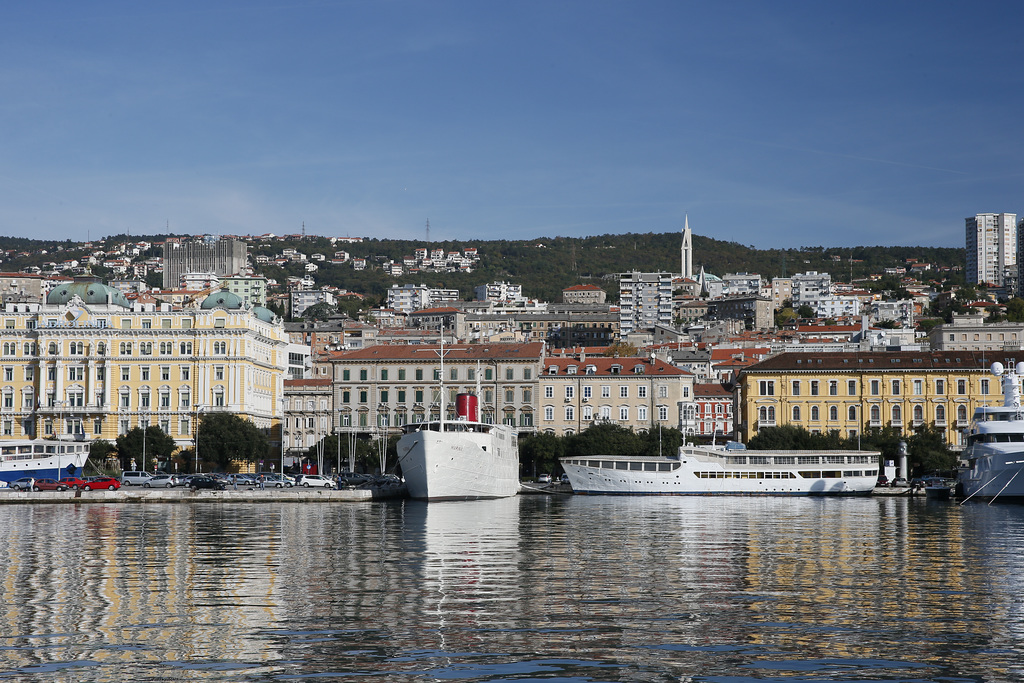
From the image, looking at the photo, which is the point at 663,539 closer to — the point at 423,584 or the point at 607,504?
the point at 423,584

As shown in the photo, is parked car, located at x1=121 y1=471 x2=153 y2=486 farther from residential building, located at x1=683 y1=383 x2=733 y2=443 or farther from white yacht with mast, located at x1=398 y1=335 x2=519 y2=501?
residential building, located at x1=683 y1=383 x2=733 y2=443

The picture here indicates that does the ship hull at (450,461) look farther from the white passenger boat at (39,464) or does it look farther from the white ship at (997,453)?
the white ship at (997,453)

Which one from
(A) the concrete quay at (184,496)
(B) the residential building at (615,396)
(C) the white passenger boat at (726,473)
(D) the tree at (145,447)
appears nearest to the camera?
(A) the concrete quay at (184,496)

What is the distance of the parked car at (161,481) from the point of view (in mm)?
73125

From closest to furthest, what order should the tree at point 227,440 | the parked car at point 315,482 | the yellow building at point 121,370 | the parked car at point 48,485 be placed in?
1. the parked car at point 48,485
2. the parked car at point 315,482
3. the tree at point 227,440
4. the yellow building at point 121,370

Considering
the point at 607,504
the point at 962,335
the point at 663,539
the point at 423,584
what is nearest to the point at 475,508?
the point at 607,504

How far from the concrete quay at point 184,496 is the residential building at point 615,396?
40354 mm

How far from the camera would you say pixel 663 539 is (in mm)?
37344

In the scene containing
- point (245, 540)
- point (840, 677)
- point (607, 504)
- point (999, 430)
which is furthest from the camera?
point (999, 430)

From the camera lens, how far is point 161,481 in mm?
75188

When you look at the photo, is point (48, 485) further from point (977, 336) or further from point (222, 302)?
point (977, 336)

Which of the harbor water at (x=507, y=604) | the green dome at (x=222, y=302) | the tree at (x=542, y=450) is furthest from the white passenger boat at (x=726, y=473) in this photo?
the harbor water at (x=507, y=604)

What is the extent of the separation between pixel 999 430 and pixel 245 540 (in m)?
48.6

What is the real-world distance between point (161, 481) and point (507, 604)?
56914 millimetres
